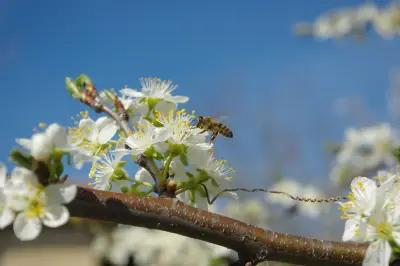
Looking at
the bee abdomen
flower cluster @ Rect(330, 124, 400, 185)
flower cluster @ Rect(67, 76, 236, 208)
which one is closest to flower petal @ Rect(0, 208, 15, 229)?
flower cluster @ Rect(67, 76, 236, 208)

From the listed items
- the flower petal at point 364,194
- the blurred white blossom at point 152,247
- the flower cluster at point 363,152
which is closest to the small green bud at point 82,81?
the flower petal at point 364,194

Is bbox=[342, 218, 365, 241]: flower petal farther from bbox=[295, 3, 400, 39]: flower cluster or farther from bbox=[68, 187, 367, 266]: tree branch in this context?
bbox=[295, 3, 400, 39]: flower cluster

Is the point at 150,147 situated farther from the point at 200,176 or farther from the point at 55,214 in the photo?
the point at 55,214

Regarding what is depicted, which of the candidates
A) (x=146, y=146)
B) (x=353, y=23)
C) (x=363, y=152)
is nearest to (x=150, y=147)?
(x=146, y=146)

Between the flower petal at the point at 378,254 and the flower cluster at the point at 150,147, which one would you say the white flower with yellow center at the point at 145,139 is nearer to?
the flower cluster at the point at 150,147

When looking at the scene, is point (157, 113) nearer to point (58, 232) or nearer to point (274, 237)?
point (274, 237)
